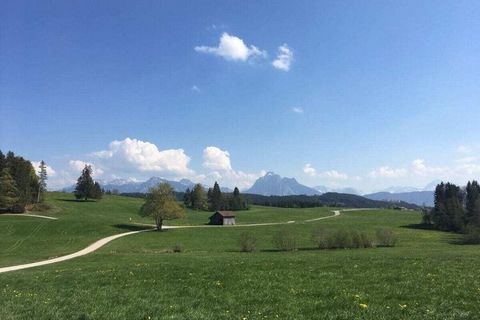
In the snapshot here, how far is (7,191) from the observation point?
10338 cm

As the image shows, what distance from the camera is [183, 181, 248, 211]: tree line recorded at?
16900cm

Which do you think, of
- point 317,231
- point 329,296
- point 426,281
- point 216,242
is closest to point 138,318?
point 329,296

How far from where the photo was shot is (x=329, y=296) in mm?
14016

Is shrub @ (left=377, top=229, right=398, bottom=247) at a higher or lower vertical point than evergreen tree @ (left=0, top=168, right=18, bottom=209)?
lower

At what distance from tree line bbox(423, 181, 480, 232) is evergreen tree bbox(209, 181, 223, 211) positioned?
78.5 metres

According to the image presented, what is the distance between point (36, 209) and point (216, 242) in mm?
67407

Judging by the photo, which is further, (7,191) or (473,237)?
(7,191)

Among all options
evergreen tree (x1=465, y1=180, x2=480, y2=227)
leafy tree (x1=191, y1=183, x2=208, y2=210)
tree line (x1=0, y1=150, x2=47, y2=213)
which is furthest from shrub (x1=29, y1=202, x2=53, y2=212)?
evergreen tree (x1=465, y1=180, x2=480, y2=227)

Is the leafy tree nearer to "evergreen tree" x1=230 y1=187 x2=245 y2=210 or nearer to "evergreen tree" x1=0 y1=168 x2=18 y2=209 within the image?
"evergreen tree" x1=230 y1=187 x2=245 y2=210

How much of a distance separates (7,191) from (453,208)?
115 metres

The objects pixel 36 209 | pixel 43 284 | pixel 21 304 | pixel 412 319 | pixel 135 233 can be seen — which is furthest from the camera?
pixel 36 209

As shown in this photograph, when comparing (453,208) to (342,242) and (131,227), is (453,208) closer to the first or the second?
(342,242)

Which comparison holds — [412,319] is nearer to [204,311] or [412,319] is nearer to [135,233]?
[204,311]

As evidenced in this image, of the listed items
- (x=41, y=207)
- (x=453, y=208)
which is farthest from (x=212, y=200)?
(x=453, y=208)
